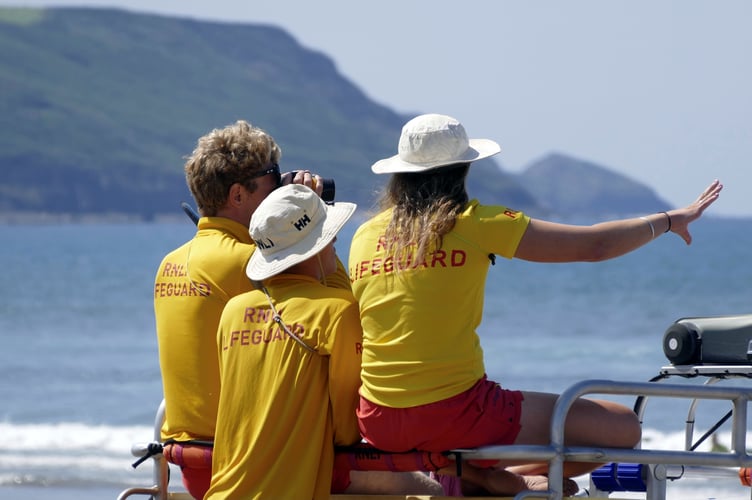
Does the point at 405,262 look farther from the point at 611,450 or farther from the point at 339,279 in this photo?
the point at 611,450

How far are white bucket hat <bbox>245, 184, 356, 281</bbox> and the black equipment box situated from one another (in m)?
1.16

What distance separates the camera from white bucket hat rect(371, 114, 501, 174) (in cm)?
372

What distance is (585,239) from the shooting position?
3594 millimetres

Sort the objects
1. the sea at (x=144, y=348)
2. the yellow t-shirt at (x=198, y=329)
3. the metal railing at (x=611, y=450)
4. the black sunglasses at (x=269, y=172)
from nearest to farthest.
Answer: the metal railing at (x=611, y=450) < the yellow t-shirt at (x=198, y=329) < the black sunglasses at (x=269, y=172) < the sea at (x=144, y=348)

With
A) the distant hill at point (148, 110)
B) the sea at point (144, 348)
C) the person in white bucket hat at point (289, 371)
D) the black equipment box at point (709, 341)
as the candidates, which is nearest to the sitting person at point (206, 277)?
the person in white bucket hat at point (289, 371)

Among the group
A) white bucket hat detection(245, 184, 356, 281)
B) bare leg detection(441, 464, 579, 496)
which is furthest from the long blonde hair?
bare leg detection(441, 464, 579, 496)

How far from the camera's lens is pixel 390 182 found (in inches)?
150

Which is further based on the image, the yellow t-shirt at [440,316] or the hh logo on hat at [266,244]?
the hh logo on hat at [266,244]

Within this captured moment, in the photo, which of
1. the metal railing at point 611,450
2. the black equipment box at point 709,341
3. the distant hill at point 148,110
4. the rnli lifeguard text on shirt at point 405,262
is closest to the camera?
the metal railing at point 611,450

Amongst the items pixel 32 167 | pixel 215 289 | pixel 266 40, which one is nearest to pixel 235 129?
pixel 215 289

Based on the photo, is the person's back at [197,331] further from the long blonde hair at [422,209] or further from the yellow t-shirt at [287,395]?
the long blonde hair at [422,209]

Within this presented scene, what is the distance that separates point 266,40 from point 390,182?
198899mm

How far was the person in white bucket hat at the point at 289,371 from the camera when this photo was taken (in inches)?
145

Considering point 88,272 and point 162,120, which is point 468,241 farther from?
point 162,120
